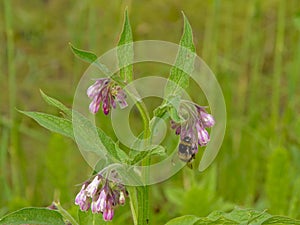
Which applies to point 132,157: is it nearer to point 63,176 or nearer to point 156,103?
point 63,176

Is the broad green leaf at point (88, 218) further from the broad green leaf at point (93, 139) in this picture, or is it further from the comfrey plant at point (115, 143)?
the broad green leaf at point (93, 139)

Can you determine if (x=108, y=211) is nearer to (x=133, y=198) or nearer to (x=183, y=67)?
(x=133, y=198)

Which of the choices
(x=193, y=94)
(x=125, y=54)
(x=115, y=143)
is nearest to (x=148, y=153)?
(x=115, y=143)

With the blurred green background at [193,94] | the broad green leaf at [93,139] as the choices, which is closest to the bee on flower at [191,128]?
the broad green leaf at [93,139]

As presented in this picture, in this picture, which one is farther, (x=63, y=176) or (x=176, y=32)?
(x=176, y=32)

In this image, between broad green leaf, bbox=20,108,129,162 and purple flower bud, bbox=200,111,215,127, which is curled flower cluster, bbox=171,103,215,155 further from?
broad green leaf, bbox=20,108,129,162

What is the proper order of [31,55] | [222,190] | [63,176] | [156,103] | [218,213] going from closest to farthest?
[218,213], [63,176], [222,190], [156,103], [31,55]

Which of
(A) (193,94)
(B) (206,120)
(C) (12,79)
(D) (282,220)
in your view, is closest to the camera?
(D) (282,220)

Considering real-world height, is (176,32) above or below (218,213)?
above

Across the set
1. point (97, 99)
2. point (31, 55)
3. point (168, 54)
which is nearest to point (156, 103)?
point (168, 54)
